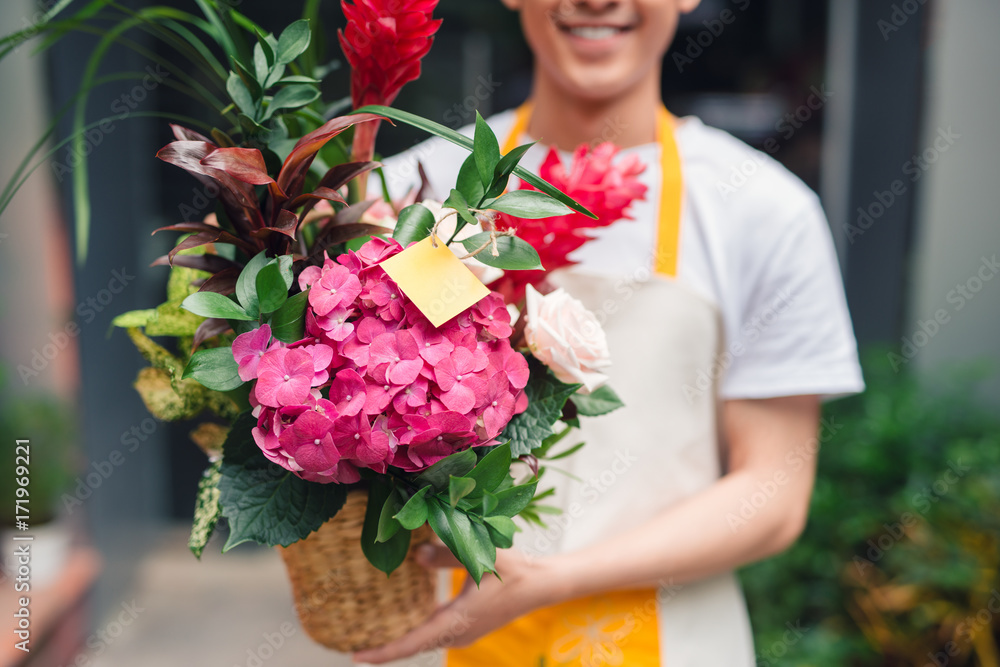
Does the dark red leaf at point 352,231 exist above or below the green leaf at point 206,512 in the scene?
above

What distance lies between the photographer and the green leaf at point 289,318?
1.96ft

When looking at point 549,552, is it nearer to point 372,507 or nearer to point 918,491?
point 372,507

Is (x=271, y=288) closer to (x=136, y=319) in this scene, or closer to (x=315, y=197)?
(x=315, y=197)

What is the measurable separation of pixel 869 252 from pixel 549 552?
226cm

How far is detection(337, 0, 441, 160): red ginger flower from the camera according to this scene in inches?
25.3

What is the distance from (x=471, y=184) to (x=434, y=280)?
87mm

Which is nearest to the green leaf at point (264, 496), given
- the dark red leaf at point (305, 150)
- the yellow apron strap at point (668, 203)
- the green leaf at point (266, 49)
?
the dark red leaf at point (305, 150)

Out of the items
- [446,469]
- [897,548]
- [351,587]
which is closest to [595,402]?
[446,469]

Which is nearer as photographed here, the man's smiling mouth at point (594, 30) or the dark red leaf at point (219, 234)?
the dark red leaf at point (219, 234)

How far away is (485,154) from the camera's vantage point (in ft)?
1.96

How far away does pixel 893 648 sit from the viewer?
1817 mm

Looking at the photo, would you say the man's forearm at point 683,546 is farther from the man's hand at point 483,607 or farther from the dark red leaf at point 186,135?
the dark red leaf at point 186,135

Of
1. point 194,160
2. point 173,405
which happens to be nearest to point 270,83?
point 194,160

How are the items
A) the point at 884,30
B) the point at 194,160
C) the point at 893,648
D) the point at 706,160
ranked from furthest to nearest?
the point at 884,30
the point at 893,648
the point at 706,160
the point at 194,160
